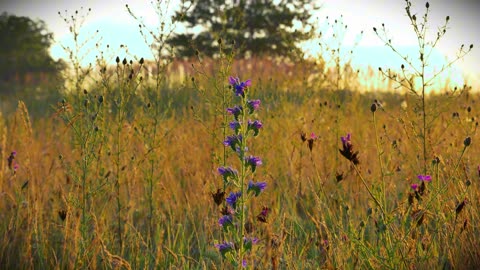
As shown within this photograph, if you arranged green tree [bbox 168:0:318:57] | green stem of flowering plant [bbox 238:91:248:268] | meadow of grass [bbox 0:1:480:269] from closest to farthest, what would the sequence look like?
green stem of flowering plant [bbox 238:91:248:268] < meadow of grass [bbox 0:1:480:269] < green tree [bbox 168:0:318:57]

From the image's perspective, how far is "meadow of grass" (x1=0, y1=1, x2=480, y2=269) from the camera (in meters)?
2.78

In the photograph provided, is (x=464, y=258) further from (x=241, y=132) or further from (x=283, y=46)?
(x=283, y=46)

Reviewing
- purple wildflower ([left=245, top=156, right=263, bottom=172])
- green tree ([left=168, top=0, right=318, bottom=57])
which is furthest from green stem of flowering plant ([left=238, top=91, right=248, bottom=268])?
green tree ([left=168, top=0, right=318, bottom=57])

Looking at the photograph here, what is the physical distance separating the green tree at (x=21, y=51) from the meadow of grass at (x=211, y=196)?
21.6 m

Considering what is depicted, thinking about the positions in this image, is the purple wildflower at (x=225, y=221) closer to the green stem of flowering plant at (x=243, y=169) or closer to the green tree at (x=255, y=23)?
the green stem of flowering plant at (x=243, y=169)

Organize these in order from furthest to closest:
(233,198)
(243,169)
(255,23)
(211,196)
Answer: (255,23) < (211,196) < (233,198) < (243,169)

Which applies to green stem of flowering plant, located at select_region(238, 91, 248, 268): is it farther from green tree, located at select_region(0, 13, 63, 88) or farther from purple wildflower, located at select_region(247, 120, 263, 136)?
green tree, located at select_region(0, 13, 63, 88)

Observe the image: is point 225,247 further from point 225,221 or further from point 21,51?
point 21,51

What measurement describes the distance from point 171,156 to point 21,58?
23979mm

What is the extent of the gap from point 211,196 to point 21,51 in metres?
27.0

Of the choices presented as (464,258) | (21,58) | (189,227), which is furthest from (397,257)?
(21,58)

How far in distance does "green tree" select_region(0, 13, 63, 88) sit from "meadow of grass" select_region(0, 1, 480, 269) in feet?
70.9

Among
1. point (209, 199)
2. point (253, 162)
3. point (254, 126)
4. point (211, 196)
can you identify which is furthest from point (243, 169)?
point (209, 199)

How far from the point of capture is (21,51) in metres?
27.8
